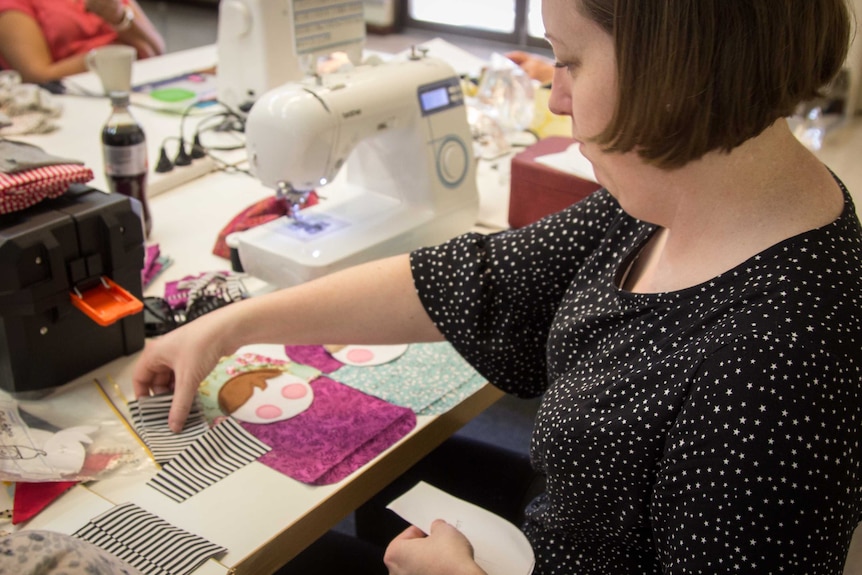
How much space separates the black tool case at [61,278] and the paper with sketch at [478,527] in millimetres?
539

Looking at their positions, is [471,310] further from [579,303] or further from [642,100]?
[642,100]

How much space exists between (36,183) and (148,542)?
55 cm

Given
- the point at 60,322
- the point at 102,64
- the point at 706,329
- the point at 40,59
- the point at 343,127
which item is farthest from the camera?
the point at 40,59

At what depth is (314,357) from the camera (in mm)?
1378

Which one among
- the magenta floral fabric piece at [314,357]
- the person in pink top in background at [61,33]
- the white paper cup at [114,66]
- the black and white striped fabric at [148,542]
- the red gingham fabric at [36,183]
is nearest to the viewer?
the black and white striped fabric at [148,542]

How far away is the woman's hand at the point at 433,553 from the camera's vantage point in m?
1.01

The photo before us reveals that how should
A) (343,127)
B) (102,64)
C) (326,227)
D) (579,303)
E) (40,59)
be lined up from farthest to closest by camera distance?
(40,59) < (102,64) < (326,227) < (343,127) < (579,303)

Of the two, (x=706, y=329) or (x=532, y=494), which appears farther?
(x=532, y=494)

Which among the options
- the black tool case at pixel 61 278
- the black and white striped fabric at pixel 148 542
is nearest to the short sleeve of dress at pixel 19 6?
the black tool case at pixel 61 278

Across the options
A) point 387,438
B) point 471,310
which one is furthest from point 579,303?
point 387,438

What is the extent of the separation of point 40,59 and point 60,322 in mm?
2076

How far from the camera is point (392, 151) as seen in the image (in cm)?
168

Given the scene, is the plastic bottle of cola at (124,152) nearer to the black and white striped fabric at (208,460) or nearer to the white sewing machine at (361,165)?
the white sewing machine at (361,165)

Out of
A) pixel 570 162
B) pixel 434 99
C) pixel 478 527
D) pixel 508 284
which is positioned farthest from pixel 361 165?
pixel 478 527
